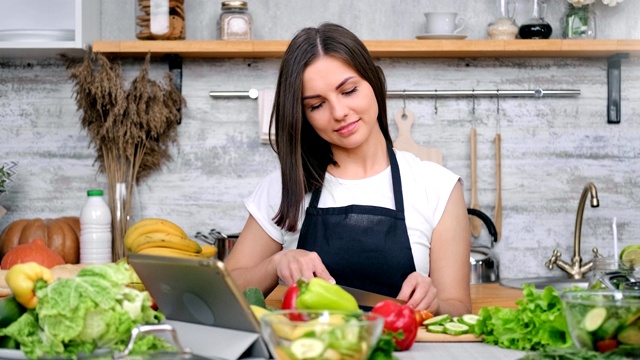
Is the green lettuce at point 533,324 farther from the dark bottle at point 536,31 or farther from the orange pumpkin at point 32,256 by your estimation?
the dark bottle at point 536,31

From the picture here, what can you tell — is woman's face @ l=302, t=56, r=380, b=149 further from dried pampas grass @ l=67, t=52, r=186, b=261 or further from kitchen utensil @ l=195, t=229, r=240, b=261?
dried pampas grass @ l=67, t=52, r=186, b=261

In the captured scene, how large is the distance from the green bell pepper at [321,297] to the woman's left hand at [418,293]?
1.98 feet

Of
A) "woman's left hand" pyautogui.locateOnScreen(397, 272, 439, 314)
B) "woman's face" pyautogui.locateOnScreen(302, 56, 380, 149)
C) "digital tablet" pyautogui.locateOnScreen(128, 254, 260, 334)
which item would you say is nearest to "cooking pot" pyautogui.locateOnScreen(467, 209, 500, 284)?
"woman's face" pyautogui.locateOnScreen(302, 56, 380, 149)

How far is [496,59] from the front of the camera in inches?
138

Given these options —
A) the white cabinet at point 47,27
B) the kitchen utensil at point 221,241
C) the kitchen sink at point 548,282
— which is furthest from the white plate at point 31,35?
the kitchen sink at point 548,282

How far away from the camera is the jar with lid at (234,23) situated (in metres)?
3.31

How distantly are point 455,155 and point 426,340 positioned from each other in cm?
193

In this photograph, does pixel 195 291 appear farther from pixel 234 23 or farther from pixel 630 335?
pixel 234 23

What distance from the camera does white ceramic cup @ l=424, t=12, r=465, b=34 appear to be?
10.8ft

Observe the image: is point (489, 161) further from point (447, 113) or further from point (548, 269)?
point (548, 269)

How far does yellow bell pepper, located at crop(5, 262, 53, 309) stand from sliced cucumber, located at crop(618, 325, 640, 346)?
777mm

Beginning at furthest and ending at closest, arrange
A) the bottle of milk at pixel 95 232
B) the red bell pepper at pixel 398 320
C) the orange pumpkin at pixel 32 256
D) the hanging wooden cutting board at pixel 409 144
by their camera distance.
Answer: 1. the hanging wooden cutting board at pixel 409 144
2. the bottle of milk at pixel 95 232
3. the orange pumpkin at pixel 32 256
4. the red bell pepper at pixel 398 320

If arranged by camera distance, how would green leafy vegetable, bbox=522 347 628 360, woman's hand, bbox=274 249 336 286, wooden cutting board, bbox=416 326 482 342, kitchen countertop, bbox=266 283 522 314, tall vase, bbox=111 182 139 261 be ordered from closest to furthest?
1. green leafy vegetable, bbox=522 347 628 360
2. wooden cutting board, bbox=416 326 482 342
3. woman's hand, bbox=274 249 336 286
4. kitchen countertop, bbox=266 283 522 314
5. tall vase, bbox=111 182 139 261

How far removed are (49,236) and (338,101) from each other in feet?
4.82
